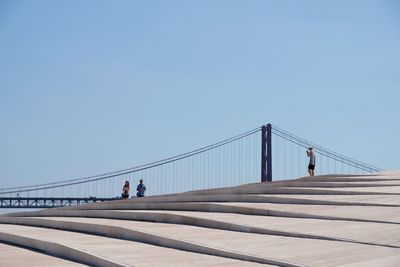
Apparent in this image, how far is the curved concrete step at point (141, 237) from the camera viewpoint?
7.61 metres

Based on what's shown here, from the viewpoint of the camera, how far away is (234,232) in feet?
32.5

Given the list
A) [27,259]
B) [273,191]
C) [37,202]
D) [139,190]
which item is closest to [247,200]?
[273,191]

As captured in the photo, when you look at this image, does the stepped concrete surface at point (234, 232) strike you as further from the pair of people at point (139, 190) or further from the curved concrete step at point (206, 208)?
the pair of people at point (139, 190)

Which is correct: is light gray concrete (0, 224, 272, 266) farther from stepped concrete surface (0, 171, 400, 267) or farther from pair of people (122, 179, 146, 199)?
pair of people (122, 179, 146, 199)

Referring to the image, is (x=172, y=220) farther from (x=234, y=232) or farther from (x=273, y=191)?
(x=273, y=191)

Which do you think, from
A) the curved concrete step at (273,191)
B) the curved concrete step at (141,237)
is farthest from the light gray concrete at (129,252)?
the curved concrete step at (273,191)

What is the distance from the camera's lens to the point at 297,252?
25.4 feet

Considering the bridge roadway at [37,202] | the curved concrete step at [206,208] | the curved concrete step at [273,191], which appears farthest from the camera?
the bridge roadway at [37,202]

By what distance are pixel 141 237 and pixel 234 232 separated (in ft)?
4.46

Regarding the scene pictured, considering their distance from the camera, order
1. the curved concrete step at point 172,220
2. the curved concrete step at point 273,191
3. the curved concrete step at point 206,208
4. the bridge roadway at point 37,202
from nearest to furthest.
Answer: the curved concrete step at point 172,220, the curved concrete step at point 206,208, the curved concrete step at point 273,191, the bridge roadway at point 37,202

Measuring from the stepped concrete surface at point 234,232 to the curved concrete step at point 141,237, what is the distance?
0.01 meters

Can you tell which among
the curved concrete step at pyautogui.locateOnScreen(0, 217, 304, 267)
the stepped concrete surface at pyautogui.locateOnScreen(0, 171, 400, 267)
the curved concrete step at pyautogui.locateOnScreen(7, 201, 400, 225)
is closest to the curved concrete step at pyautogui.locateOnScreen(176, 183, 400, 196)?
the stepped concrete surface at pyautogui.locateOnScreen(0, 171, 400, 267)

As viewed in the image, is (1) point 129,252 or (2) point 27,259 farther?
(2) point 27,259

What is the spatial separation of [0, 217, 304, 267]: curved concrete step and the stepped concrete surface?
0.04 ft
